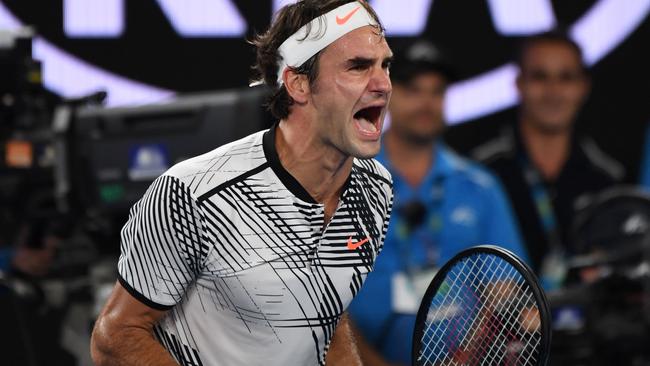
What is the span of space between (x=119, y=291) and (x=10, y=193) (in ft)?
7.61

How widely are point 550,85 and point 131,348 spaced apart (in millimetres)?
3790

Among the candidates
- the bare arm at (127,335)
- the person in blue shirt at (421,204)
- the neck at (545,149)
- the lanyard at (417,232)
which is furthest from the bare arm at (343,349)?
the neck at (545,149)

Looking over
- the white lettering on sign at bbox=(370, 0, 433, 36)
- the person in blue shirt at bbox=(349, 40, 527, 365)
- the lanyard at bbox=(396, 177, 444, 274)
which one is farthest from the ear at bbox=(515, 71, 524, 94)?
the lanyard at bbox=(396, 177, 444, 274)

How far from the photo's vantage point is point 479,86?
6.03 m

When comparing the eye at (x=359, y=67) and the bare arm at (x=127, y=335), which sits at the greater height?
the eye at (x=359, y=67)

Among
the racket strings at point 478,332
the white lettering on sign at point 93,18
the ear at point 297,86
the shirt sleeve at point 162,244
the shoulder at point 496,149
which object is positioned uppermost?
the ear at point 297,86

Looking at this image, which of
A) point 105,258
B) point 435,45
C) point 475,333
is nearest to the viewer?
point 475,333

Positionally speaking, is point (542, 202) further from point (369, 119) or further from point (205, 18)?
point (369, 119)

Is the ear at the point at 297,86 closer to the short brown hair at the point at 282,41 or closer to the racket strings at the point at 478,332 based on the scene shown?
the short brown hair at the point at 282,41

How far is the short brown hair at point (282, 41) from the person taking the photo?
2703 mm

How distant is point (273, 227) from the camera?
270 centimetres

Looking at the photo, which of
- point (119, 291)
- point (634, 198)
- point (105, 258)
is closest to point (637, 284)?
point (634, 198)

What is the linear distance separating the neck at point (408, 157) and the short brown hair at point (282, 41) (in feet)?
7.51

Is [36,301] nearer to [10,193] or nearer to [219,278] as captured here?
[10,193]
